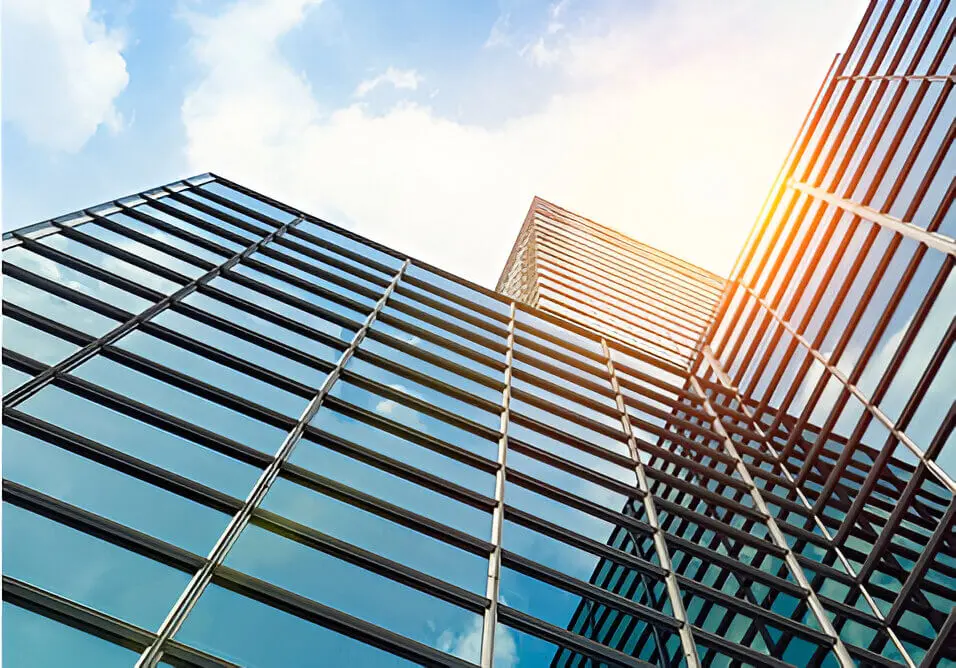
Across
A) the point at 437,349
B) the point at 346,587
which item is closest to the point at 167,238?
the point at 437,349

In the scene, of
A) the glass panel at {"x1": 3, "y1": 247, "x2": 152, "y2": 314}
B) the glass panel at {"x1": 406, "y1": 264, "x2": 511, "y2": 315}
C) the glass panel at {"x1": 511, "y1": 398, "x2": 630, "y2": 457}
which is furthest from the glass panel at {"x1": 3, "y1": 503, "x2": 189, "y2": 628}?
the glass panel at {"x1": 406, "y1": 264, "x2": 511, "y2": 315}

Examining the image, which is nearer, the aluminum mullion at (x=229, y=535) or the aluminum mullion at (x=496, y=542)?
the aluminum mullion at (x=229, y=535)

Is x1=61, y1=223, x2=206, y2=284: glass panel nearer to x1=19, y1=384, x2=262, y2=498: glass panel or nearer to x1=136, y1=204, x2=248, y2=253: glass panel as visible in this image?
x1=136, y1=204, x2=248, y2=253: glass panel

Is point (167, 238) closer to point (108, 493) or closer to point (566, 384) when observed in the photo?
point (566, 384)

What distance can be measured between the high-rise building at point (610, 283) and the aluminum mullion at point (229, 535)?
24100 millimetres

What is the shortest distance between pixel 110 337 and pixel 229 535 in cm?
556

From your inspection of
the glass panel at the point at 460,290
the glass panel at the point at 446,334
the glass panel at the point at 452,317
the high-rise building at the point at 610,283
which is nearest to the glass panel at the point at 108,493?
the glass panel at the point at 446,334

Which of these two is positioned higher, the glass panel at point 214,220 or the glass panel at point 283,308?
the glass panel at point 214,220

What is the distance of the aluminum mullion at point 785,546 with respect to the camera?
45.1ft

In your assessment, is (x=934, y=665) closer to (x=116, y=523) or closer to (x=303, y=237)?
(x=116, y=523)

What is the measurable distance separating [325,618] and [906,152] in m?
16.7

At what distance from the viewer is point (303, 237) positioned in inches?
989

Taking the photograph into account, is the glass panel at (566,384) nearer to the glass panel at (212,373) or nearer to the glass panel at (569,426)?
the glass panel at (569,426)

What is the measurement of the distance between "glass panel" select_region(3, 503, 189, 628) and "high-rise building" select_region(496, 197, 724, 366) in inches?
1173
